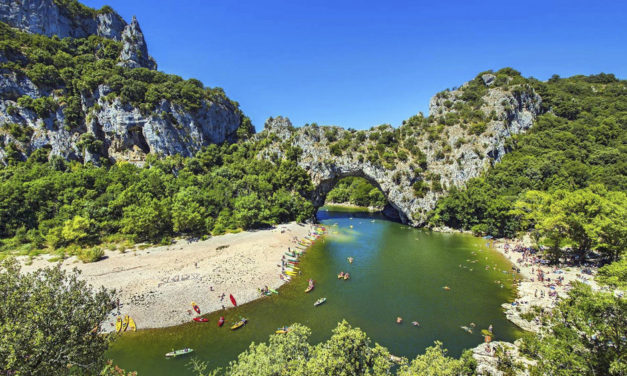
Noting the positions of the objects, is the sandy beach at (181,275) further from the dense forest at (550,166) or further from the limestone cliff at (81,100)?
the limestone cliff at (81,100)

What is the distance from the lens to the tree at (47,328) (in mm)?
10828

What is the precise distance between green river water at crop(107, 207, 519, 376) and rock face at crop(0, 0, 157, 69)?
393ft

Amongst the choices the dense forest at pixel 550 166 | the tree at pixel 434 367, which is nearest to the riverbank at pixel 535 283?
the dense forest at pixel 550 166

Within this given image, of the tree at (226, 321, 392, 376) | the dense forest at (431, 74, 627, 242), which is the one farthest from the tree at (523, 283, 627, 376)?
the dense forest at (431, 74, 627, 242)

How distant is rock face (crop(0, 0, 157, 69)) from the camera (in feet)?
304

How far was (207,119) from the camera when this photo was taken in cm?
10550

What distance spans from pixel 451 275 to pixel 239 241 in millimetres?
38908

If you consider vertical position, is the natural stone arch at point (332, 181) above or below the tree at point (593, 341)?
above

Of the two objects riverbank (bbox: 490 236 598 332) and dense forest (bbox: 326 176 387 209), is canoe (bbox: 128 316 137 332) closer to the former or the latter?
riverbank (bbox: 490 236 598 332)

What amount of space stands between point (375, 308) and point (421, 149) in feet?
214

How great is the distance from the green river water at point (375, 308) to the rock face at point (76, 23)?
120m

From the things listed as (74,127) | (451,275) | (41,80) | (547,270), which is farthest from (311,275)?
(41,80)

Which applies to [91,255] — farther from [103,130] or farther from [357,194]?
[357,194]

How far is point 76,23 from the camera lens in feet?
353
